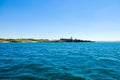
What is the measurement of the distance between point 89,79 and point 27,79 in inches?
211

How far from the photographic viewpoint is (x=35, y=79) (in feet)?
46.4

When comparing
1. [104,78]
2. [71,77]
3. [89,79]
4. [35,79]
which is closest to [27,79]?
[35,79]

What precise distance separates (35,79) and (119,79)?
7334 millimetres

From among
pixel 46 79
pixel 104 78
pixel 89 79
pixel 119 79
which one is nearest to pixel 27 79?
pixel 46 79

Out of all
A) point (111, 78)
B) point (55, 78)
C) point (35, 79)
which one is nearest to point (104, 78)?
point (111, 78)

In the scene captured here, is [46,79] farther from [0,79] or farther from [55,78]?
[0,79]

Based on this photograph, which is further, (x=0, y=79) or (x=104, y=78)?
(x=104, y=78)

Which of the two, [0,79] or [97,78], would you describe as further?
[97,78]

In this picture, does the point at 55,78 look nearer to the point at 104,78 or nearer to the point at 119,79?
the point at 104,78

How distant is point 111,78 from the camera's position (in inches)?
586

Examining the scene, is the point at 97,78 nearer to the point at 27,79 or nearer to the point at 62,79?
the point at 62,79

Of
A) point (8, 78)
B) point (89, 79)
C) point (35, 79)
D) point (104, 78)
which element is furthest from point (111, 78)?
point (8, 78)

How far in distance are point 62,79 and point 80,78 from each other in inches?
65.4

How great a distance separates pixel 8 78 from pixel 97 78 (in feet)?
25.8
